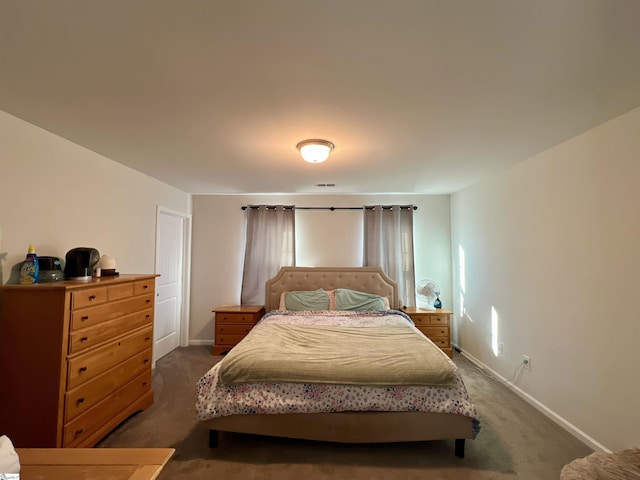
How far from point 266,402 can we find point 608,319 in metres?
2.49

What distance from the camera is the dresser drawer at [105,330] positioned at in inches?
76.1

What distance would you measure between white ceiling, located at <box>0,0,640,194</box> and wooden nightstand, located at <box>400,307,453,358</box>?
7.64 ft

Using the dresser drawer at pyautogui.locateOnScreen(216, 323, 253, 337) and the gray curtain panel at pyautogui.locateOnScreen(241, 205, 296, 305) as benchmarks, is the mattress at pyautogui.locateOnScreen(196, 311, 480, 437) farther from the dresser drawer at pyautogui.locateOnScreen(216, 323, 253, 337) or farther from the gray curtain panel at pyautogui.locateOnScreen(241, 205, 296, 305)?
the gray curtain panel at pyautogui.locateOnScreen(241, 205, 296, 305)

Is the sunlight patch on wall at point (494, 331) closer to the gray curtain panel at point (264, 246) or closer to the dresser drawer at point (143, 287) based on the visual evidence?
the gray curtain panel at point (264, 246)

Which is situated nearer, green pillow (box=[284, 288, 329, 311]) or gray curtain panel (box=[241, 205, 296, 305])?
green pillow (box=[284, 288, 329, 311])

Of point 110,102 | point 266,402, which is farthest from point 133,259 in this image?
point 266,402

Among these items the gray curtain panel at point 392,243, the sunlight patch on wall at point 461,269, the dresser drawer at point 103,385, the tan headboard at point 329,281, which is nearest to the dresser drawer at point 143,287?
the dresser drawer at point 103,385

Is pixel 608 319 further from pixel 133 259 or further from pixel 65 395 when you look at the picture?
pixel 133 259

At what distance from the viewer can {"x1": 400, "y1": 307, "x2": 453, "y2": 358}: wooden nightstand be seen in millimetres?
3985

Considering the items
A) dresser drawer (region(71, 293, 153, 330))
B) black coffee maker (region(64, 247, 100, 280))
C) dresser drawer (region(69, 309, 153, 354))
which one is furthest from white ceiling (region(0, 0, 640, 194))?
dresser drawer (region(69, 309, 153, 354))

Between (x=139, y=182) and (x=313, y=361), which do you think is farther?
(x=139, y=182)

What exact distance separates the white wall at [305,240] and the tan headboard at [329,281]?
0.24 m

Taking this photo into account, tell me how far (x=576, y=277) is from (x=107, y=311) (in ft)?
12.1

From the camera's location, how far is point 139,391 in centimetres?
260
